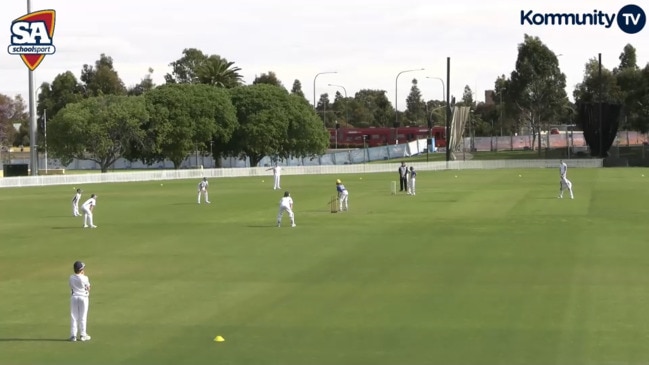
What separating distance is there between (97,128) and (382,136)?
60.0 meters

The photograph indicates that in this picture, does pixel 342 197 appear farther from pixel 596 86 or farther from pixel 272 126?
pixel 596 86

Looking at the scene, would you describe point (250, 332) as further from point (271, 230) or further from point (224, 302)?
point (271, 230)

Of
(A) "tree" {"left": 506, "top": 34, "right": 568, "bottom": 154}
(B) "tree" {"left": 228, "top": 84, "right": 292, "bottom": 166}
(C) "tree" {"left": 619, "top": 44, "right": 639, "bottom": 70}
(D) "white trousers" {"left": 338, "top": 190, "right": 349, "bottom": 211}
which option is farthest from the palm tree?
(D) "white trousers" {"left": 338, "top": 190, "right": 349, "bottom": 211}

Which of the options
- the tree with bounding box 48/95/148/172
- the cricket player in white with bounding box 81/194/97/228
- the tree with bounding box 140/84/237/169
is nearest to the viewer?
the cricket player in white with bounding box 81/194/97/228

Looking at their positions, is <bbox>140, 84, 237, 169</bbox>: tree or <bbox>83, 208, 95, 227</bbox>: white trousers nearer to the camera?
<bbox>83, 208, 95, 227</bbox>: white trousers

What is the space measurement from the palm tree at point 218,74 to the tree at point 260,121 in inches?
704

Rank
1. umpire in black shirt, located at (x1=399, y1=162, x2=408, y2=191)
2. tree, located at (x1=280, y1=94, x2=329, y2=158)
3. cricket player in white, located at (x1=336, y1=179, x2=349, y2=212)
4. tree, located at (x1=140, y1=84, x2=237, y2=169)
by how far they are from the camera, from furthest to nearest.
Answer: tree, located at (x1=280, y1=94, x2=329, y2=158) < tree, located at (x1=140, y1=84, x2=237, y2=169) < umpire in black shirt, located at (x1=399, y1=162, x2=408, y2=191) < cricket player in white, located at (x1=336, y1=179, x2=349, y2=212)

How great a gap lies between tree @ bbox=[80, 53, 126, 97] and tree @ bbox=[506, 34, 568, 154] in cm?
6437

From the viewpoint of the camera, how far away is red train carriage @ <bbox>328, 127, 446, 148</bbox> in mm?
135500

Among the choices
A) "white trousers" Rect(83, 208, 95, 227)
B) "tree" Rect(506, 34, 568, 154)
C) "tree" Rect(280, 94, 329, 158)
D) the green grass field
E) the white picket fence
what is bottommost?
the green grass field

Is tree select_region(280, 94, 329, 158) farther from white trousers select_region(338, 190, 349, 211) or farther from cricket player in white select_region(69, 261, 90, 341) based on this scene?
cricket player in white select_region(69, 261, 90, 341)

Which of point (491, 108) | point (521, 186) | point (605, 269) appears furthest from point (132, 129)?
point (491, 108)

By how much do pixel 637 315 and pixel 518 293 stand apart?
3.02 metres

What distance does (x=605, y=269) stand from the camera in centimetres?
2327
